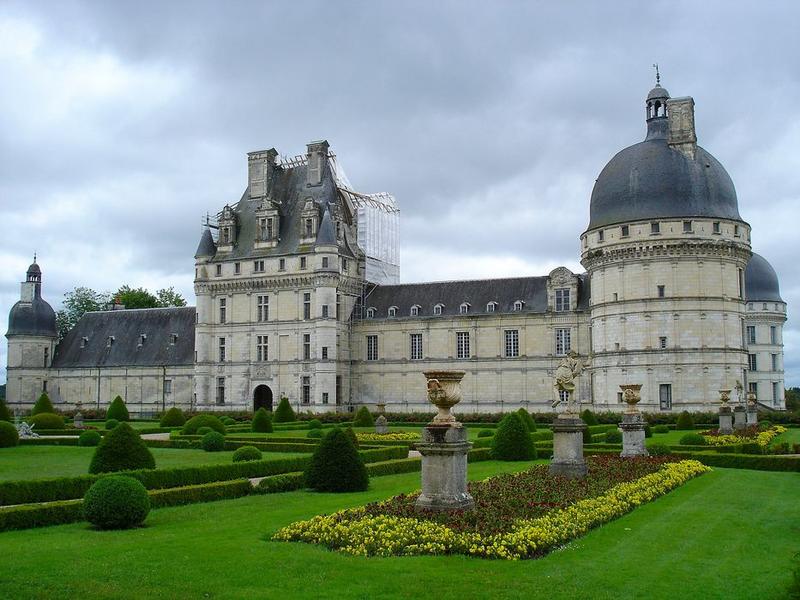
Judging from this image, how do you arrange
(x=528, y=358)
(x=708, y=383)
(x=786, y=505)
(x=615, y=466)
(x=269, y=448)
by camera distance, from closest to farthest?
(x=786, y=505) < (x=615, y=466) < (x=269, y=448) < (x=708, y=383) < (x=528, y=358)

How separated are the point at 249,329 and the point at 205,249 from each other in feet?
24.5

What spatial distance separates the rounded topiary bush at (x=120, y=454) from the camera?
20.1m

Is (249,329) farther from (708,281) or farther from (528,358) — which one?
(708,281)

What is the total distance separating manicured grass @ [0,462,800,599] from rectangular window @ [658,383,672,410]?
35.4 meters

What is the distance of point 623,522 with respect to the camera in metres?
15.8

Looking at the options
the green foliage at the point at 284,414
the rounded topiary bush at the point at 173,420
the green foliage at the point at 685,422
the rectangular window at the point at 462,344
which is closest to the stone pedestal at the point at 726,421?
the green foliage at the point at 685,422

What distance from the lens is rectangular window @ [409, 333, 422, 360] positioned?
2459 inches

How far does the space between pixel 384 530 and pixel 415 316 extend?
49.2m

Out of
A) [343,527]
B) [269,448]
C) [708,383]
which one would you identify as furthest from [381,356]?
[343,527]

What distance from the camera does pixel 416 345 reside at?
6266cm

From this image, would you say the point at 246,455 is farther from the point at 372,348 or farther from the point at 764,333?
the point at 764,333

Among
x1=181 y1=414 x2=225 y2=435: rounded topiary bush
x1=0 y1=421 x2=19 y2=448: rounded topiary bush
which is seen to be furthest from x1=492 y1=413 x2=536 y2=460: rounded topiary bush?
x1=0 y1=421 x2=19 y2=448: rounded topiary bush

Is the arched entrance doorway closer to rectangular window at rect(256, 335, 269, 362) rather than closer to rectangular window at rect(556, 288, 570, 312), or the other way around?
rectangular window at rect(256, 335, 269, 362)

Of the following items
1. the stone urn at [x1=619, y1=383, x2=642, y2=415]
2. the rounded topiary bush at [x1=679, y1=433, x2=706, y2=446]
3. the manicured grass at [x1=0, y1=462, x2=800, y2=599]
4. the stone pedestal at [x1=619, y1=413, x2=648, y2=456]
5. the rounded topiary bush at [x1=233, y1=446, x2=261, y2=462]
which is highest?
the stone urn at [x1=619, y1=383, x2=642, y2=415]
